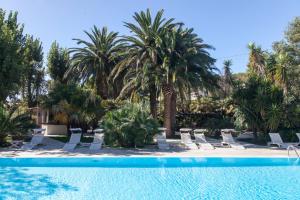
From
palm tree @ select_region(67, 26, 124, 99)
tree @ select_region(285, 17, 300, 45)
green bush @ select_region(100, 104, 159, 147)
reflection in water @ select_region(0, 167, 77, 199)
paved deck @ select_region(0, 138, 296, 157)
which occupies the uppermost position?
tree @ select_region(285, 17, 300, 45)

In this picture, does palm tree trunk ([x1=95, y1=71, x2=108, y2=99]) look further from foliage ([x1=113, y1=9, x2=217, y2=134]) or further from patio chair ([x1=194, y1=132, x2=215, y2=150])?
patio chair ([x1=194, y1=132, x2=215, y2=150])

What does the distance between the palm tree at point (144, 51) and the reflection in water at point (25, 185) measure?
1201 centimetres

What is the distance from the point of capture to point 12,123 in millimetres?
17109

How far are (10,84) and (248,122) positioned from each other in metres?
15.1

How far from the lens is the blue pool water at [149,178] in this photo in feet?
28.5

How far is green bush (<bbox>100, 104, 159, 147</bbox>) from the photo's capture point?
16719mm

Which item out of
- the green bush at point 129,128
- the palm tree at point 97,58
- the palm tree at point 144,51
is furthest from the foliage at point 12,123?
the palm tree at point 97,58

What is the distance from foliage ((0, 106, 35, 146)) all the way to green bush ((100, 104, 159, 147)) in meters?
4.56

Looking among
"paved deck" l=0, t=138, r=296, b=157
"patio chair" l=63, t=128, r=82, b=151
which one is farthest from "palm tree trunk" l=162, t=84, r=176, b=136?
"patio chair" l=63, t=128, r=82, b=151

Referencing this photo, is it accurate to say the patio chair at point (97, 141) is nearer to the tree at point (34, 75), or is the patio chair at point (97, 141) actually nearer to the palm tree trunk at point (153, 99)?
the palm tree trunk at point (153, 99)

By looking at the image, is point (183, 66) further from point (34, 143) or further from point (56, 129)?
point (56, 129)

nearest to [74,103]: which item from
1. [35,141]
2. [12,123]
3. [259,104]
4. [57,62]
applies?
[12,123]

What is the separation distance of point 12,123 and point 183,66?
1093 cm

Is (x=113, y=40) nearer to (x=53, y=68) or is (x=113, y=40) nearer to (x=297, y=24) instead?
(x=53, y=68)
